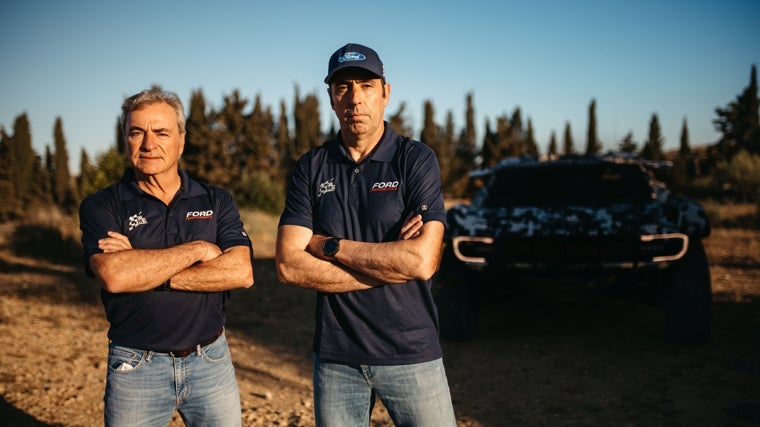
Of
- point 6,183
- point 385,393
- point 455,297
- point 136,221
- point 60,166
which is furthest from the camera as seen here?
point 60,166

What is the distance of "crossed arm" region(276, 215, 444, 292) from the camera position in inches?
78.5

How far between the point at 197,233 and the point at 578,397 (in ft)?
10.1

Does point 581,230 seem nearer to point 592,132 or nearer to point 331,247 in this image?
point 331,247

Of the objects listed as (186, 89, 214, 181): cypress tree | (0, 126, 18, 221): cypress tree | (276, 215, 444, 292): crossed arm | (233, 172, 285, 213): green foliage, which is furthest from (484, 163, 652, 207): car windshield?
(186, 89, 214, 181): cypress tree

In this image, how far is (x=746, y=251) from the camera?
10.4 meters

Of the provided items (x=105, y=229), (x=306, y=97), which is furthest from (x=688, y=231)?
(x=306, y=97)

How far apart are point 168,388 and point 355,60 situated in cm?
147

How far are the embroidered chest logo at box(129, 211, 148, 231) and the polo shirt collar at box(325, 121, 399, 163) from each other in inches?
31.6

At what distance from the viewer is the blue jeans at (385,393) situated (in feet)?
6.42

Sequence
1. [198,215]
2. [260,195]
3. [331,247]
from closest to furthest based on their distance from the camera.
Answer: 1. [331,247]
2. [198,215]
3. [260,195]

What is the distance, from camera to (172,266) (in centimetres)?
207

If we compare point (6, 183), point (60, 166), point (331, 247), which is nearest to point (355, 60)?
point (331, 247)

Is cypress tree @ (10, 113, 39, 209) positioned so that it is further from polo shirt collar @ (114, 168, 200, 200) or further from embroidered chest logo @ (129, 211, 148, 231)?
embroidered chest logo @ (129, 211, 148, 231)

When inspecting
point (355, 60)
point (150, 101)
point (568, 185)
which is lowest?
point (568, 185)
